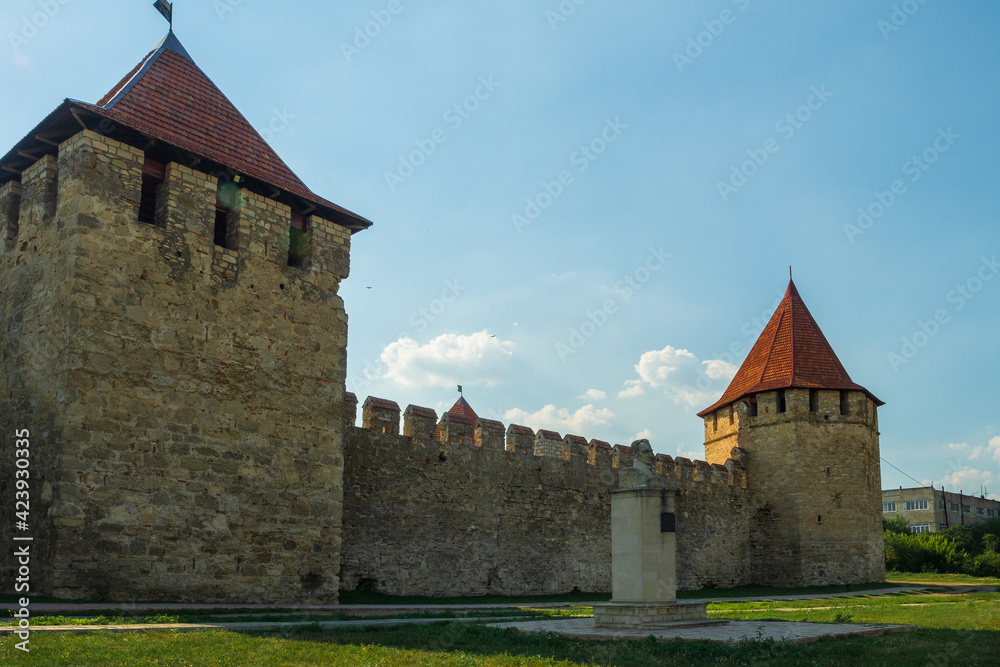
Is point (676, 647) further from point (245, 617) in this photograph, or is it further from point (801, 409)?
point (801, 409)

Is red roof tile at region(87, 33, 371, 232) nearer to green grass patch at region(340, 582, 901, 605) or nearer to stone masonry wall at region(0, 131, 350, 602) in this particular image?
stone masonry wall at region(0, 131, 350, 602)

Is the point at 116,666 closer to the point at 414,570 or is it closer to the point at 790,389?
the point at 414,570

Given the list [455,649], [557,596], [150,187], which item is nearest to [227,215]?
[150,187]

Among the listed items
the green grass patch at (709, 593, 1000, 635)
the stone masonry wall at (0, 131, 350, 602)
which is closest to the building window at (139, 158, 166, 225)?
the stone masonry wall at (0, 131, 350, 602)

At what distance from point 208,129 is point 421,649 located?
992 cm

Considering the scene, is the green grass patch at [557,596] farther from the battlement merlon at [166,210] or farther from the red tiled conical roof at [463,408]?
the red tiled conical roof at [463,408]

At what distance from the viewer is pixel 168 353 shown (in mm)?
12367

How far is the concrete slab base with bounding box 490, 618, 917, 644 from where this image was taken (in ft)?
28.8


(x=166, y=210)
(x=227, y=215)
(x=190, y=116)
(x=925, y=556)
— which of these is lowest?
(x=925, y=556)

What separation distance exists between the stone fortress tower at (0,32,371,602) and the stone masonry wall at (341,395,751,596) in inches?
92.2

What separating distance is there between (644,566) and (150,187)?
9377 millimetres

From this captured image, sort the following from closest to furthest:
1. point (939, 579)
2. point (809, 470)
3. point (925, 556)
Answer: point (809, 470) → point (939, 579) → point (925, 556)

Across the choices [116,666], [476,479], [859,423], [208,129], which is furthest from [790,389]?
[116,666]

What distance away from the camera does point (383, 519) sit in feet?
55.1
